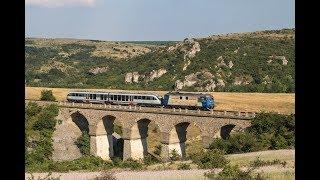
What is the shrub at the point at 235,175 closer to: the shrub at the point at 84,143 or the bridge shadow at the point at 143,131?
the bridge shadow at the point at 143,131

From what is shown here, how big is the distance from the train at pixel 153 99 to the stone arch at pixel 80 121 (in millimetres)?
2509

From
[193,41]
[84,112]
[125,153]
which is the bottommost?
[125,153]

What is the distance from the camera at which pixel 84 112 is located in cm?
5238

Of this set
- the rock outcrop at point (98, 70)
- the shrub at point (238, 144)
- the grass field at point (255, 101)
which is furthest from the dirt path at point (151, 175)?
the rock outcrop at point (98, 70)

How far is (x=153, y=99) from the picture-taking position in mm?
50781

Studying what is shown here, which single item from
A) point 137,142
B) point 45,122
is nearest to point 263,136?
point 137,142

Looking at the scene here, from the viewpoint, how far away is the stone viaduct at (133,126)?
44031mm

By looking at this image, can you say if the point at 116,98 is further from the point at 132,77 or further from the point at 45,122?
the point at 132,77

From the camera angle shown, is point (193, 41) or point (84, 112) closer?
point (84, 112)
